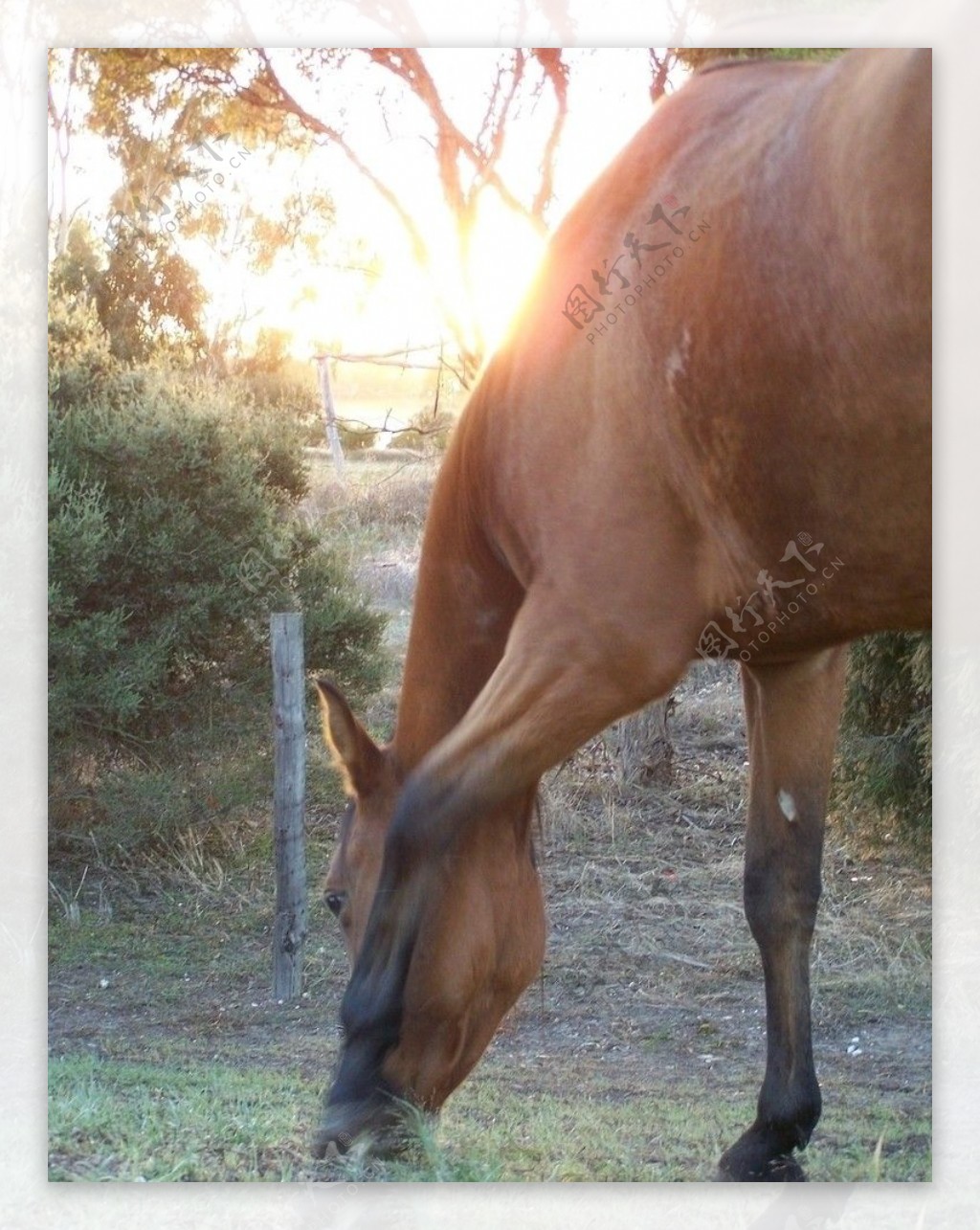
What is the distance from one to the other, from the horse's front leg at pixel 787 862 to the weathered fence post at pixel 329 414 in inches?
33.2

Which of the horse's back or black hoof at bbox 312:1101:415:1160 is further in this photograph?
black hoof at bbox 312:1101:415:1160

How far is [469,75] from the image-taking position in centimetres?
233

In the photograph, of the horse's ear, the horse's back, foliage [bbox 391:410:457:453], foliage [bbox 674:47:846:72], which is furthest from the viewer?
foliage [bbox 391:410:457:453]

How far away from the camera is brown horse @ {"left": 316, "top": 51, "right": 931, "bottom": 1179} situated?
1763 millimetres

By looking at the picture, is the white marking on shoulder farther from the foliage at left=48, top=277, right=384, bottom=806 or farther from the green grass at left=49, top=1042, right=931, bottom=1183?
the green grass at left=49, top=1042, right=931, bottom=1183

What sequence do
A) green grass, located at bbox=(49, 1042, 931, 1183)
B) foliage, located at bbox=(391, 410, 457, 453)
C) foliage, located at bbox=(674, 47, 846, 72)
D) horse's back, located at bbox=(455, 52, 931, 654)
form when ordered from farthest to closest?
foliage, located at bbox=(391, 410, 457, 453) < foliage, located at bbox=(674, 47, 846, 72) < green grass, located at bbox=(49, 1042, 931, 1183) < horse's back, located at bbox=(455, 52, 931, 654)

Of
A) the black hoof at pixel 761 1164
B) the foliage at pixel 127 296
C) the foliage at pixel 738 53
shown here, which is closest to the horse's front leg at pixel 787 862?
the black hoof at pixel 761 1164

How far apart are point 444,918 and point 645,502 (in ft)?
2.42

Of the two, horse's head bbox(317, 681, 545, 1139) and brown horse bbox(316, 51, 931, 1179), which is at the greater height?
brown horse bbox(316, 51, 931, 1179)

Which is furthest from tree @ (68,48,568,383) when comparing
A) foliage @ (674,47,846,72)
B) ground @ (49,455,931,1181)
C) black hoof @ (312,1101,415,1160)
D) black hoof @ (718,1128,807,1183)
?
black hoof @ (718,1128,807,1183)

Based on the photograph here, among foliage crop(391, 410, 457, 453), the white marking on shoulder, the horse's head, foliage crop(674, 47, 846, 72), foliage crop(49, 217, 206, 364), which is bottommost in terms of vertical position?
the horse's head

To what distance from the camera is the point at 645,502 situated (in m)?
1.85

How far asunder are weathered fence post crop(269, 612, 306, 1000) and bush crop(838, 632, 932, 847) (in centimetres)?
104

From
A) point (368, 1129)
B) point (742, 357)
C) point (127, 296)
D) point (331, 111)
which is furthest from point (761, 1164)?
point (331, 111)
